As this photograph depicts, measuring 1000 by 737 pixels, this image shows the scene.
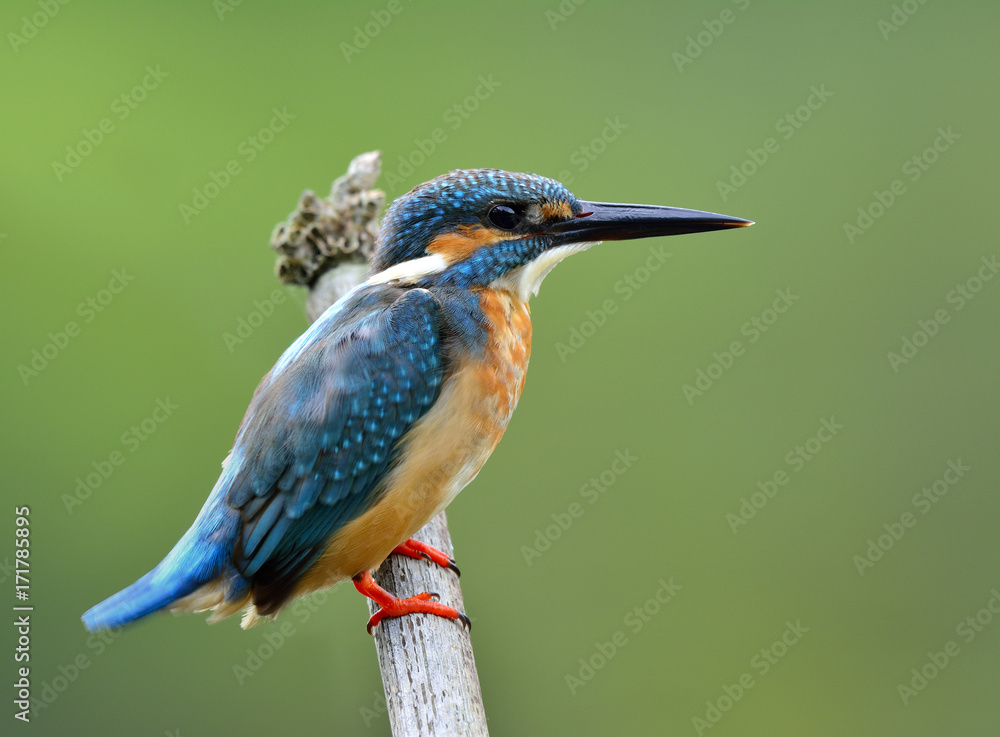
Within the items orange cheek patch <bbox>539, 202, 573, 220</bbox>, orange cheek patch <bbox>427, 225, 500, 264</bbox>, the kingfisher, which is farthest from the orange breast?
orange cheek patch <bbox>539, 202, 573, 220</bbox>

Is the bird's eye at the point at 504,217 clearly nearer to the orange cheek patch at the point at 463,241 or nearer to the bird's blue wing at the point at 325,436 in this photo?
the orange cheek patch at the point at 463,241

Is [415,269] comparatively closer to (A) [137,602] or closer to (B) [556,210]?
(B) [556,210]

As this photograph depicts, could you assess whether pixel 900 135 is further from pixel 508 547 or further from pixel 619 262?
pixel 508 547

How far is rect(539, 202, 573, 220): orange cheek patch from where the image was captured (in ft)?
6.88

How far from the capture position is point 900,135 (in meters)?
4.23

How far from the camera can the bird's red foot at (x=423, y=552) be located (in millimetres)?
2176

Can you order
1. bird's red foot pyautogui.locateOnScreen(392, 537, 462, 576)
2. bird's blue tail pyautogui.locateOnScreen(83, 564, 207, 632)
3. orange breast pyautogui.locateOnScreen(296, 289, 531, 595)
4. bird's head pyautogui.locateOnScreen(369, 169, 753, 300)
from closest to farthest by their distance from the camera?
1. bird's blue tail pyautogui.locateOnScreen(83, 564, 207, 632)
2. orange breast pyautogui.locateOnScreen(296, 289, 531, 595)
3. bird's head pyautogui.locateOnScreen(369, 169, 753, 300)
4. bird's red foot pyautogui.locateOnScreen(392, 537, 462, 576)

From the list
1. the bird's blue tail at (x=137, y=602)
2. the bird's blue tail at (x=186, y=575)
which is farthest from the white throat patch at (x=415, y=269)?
the bird's blue tail at (x=137, y=602)

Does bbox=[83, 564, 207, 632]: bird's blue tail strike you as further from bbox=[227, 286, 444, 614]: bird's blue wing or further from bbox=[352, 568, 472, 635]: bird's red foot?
bbox=[352, 568, 472, 635]: bird's red foot

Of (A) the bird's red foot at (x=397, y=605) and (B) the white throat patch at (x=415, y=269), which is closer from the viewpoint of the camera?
(A) the bird's red foot at (x=397, y=605)

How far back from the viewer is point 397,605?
1.95m

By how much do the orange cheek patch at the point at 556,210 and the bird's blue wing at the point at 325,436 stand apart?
→ 0.36m

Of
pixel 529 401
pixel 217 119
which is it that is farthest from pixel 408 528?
pixel 217 119

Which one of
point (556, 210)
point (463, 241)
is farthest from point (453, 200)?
point (556, 210)
